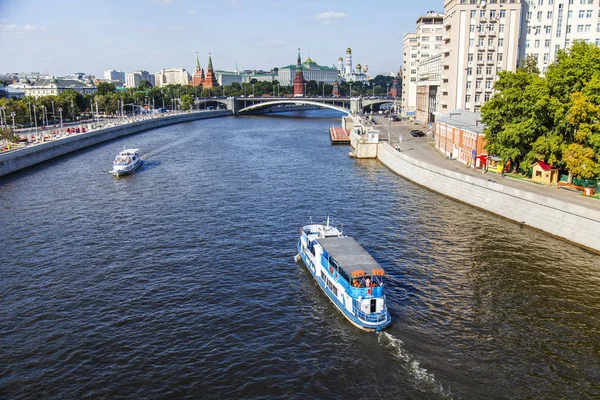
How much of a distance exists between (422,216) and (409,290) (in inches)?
770

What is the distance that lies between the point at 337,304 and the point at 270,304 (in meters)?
4.58

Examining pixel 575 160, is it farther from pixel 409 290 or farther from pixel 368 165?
pixel 368 165

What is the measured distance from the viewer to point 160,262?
39781 mm

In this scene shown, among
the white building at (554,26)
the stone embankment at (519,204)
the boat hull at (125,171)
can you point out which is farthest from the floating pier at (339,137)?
the boat hull at (125,171)

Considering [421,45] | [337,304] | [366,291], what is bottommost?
[337,304]

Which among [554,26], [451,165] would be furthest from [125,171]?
[554,26]

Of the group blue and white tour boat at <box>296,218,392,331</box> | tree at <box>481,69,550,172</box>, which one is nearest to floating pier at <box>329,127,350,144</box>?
tree at <box>481,69,550,172</box>

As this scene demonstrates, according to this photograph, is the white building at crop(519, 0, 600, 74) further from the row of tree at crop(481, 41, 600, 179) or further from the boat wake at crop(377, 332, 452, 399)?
the boat wake at crop(377, 332, 452, 399)

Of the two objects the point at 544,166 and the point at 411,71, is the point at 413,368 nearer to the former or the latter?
the point at 544,166

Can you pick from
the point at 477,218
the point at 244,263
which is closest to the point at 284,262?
the point at 244,263

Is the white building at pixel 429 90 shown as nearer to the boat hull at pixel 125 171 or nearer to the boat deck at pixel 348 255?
the boat hull at pixel 125 171

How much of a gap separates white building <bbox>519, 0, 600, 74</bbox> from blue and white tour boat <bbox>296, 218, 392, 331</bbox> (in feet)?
269

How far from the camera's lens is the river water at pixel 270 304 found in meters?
25.2

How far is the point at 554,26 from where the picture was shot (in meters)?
99.2
